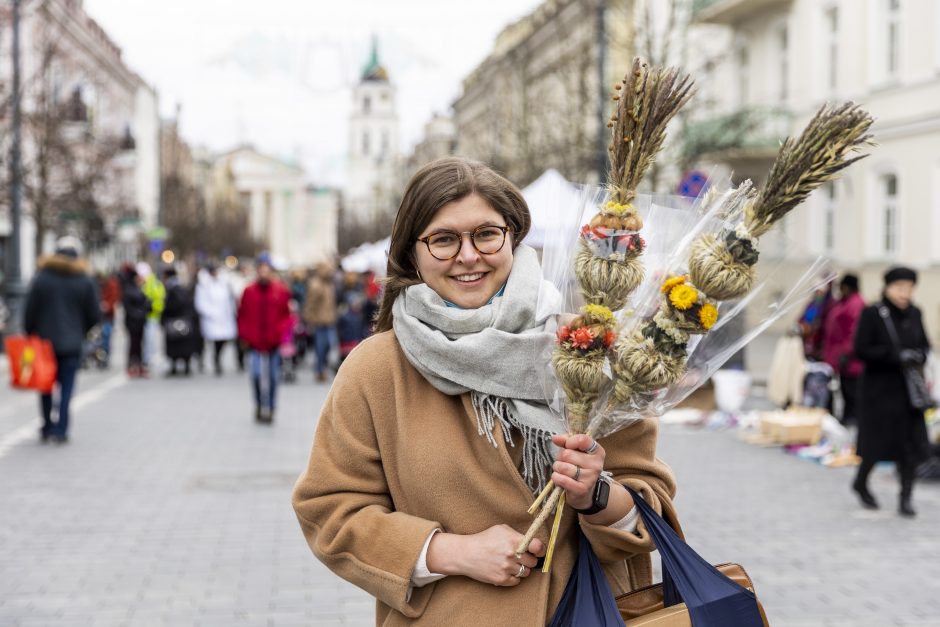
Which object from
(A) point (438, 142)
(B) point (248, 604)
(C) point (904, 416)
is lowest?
(B) point (248, 604)

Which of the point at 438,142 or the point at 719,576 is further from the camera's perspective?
the point at 438,142

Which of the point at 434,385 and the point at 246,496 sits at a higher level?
the point at 434,385

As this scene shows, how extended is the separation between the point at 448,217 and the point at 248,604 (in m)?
3.89

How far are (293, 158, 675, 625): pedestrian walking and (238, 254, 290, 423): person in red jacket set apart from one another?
10.2 meters

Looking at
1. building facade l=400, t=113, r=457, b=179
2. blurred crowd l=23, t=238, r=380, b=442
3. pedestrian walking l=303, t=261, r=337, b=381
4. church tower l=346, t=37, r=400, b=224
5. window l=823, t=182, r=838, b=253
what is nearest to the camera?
blurred crowd l=23, t=238, r=380, b=442

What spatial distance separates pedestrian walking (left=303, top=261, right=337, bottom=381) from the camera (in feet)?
62.4

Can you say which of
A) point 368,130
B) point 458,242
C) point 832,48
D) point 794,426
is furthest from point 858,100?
point 368,130

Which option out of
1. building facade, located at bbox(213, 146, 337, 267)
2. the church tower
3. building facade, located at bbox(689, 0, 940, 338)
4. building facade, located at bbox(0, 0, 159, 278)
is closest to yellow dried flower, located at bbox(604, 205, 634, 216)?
building facade, located at bbox(689, 0, 940, 338)

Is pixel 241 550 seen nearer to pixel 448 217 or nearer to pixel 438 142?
pixel 448 217

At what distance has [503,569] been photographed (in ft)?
7.50

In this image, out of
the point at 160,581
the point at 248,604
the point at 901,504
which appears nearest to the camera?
the point at 248,604

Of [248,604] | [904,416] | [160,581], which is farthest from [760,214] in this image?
[904,416]

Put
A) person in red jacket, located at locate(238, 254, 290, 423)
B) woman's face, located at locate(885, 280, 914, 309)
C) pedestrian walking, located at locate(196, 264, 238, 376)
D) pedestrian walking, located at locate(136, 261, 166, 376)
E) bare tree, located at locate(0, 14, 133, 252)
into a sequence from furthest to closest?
bare tree, located at locate(0, 14, 133, 252), pedestrian walking, located at locate(196, 264, 238, 376), pedestrian walking, located at locate(136, 261, 166, 376), person in red jacket, located at locate(238, 254, 290, 423), woman's face, located at locate(885, 280, 914, 309)

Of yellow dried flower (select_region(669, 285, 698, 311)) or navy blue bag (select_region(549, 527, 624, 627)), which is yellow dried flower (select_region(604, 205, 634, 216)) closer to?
yellow dried flower (select_region(669, 285, 698, 311))
